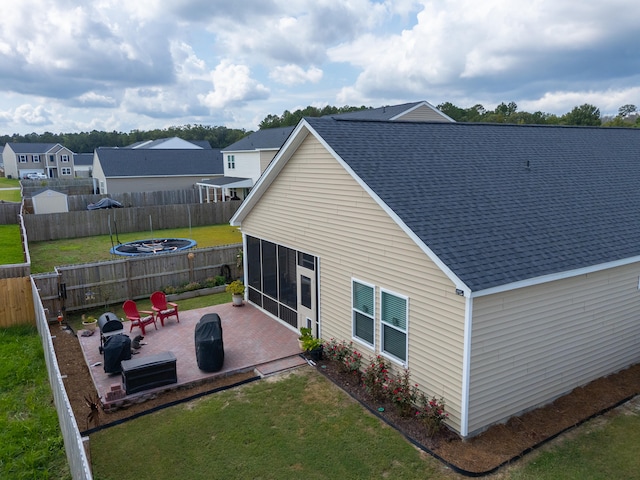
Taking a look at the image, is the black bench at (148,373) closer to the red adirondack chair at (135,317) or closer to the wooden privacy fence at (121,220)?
the red adirondack chair at (135,317)

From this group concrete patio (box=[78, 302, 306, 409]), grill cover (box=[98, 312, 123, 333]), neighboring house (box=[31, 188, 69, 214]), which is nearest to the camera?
concrete patio (box=[78, 302, 306, 409])

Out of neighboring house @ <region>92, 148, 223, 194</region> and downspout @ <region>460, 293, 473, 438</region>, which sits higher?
neighboring house @ <region>92, 148, 223, 194</region>

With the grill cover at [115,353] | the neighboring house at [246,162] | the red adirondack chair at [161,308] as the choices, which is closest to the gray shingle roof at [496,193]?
the grill cover at [115,353]

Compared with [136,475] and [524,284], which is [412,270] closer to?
[524,284]

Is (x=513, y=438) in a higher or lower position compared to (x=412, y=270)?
lower

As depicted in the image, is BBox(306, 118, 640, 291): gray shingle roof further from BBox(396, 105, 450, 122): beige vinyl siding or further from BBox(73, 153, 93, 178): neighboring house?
BBox(73, 153, 93, 178): neighboring house

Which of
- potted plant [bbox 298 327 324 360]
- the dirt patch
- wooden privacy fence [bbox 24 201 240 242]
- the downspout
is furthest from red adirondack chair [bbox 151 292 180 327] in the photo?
wooden privacy fence [bbox 24 201 240 242]

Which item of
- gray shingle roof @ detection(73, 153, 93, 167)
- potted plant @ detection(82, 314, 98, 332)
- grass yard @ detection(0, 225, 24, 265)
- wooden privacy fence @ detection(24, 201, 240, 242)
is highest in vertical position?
gray shingle roof @ detection(73, 153, 93, 167)

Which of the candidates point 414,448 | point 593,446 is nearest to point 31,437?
point 414,448
